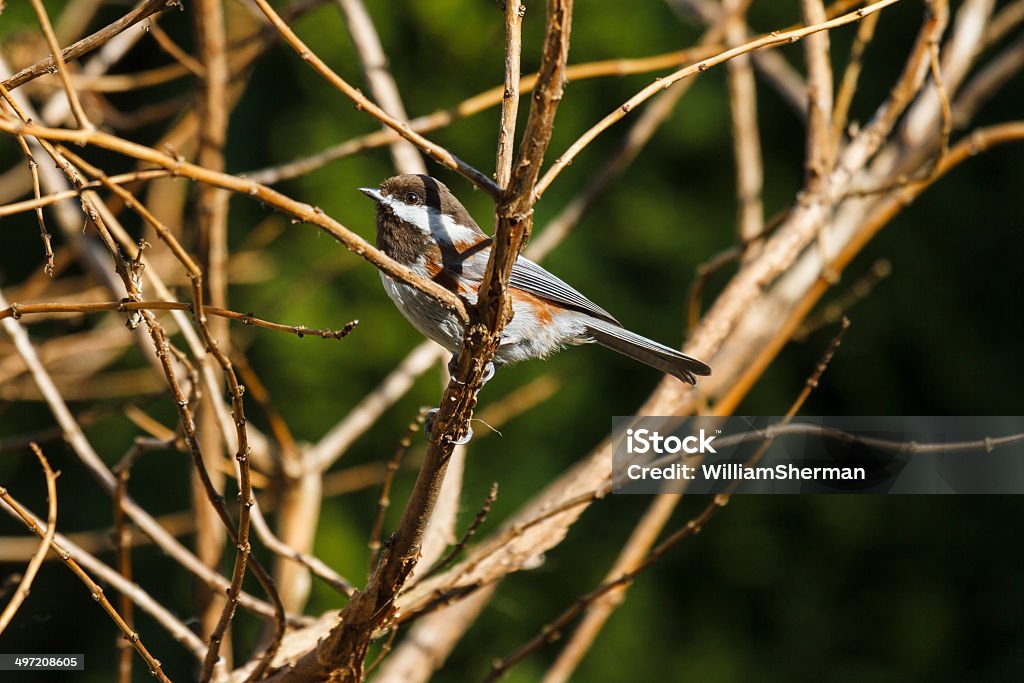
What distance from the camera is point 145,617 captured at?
703cm

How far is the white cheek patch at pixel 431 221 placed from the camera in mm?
3119

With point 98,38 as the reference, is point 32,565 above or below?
below

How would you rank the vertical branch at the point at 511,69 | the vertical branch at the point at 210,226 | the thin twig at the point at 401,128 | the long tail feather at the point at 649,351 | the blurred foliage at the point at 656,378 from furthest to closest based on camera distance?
1. the blurred foliage at the point at 656,378
2. the vertical branch at the point at 210,226
3. the long tail feather at the point at 649,351
4. the vertical branch at the point at 511,69
5. the thin twig at the point at 401,128

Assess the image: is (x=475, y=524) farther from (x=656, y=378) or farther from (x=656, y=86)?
(x=656, y=378)

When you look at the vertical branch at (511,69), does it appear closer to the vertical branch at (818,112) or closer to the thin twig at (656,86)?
the thin twig at (656,86)

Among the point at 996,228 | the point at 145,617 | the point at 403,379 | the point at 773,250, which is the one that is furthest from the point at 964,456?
the point at 145,617

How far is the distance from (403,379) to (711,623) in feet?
10.0

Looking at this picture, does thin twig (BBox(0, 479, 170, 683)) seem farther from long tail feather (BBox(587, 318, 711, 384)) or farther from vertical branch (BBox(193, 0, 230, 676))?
long tail feather (BBox(587, 318, 711, 384))

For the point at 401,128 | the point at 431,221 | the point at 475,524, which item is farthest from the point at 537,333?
the point at 401,128

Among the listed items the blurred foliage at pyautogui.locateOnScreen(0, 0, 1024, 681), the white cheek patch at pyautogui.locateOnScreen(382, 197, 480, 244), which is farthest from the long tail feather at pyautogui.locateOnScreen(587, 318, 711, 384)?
the blurred foliage at pyautogui.locateOnScreen(0, 0, 1024, 681)

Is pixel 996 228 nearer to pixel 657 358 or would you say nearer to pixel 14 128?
pixel 657 358

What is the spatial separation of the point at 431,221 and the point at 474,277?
9.0 inches

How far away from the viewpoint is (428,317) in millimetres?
2846

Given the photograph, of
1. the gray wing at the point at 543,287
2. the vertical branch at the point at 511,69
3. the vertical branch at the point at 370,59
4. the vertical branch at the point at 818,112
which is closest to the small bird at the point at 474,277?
the gray wing at the point at 543,287
